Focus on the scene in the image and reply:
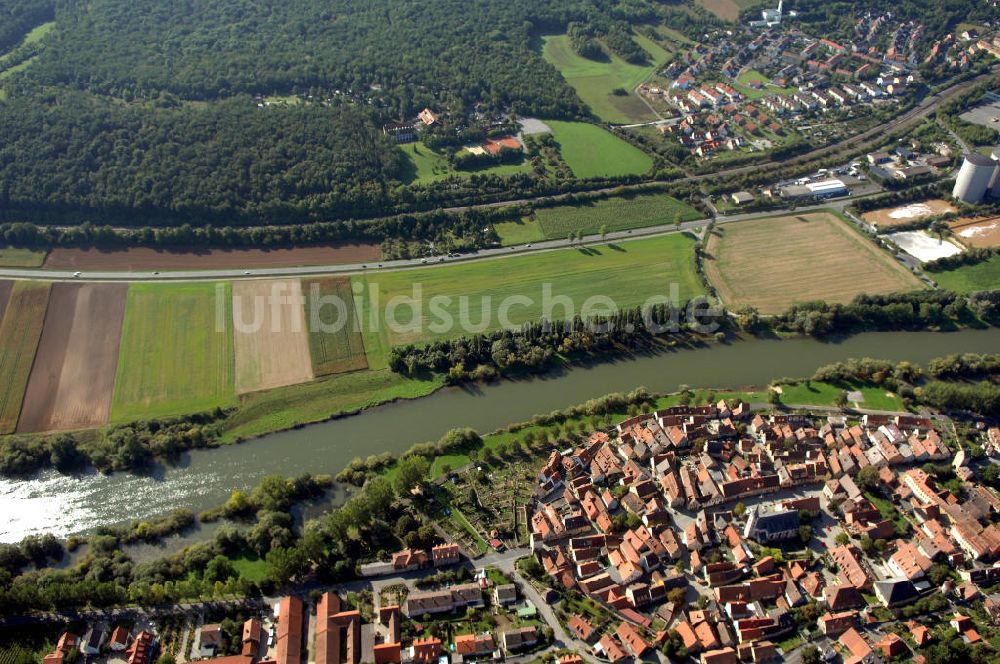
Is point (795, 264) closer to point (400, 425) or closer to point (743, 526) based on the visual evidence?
point (743, 526)

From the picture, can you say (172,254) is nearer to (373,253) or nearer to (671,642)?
(373,253)

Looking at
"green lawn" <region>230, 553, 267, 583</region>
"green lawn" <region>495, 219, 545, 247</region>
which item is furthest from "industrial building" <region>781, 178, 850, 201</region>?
"green lawn" <region>230, 553, 267, 583</region>

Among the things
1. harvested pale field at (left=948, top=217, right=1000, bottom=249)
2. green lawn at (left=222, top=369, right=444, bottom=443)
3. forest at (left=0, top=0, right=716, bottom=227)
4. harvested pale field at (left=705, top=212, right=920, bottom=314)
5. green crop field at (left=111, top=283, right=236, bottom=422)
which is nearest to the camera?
green lawn at (left=222, top=369, right=444, bottom=443)

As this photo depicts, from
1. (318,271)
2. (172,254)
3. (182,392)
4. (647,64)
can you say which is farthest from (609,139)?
(182,392)

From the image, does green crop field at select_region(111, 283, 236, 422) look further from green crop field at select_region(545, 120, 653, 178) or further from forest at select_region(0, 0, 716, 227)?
green crop field at select_region(545, 120, 653, 178)

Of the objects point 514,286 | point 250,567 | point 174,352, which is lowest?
point 250,567

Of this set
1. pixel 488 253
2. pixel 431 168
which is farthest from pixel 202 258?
pixel 488 253

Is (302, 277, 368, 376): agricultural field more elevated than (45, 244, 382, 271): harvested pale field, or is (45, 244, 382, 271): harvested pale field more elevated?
(45, 244, 382, 271): harvested pale field
